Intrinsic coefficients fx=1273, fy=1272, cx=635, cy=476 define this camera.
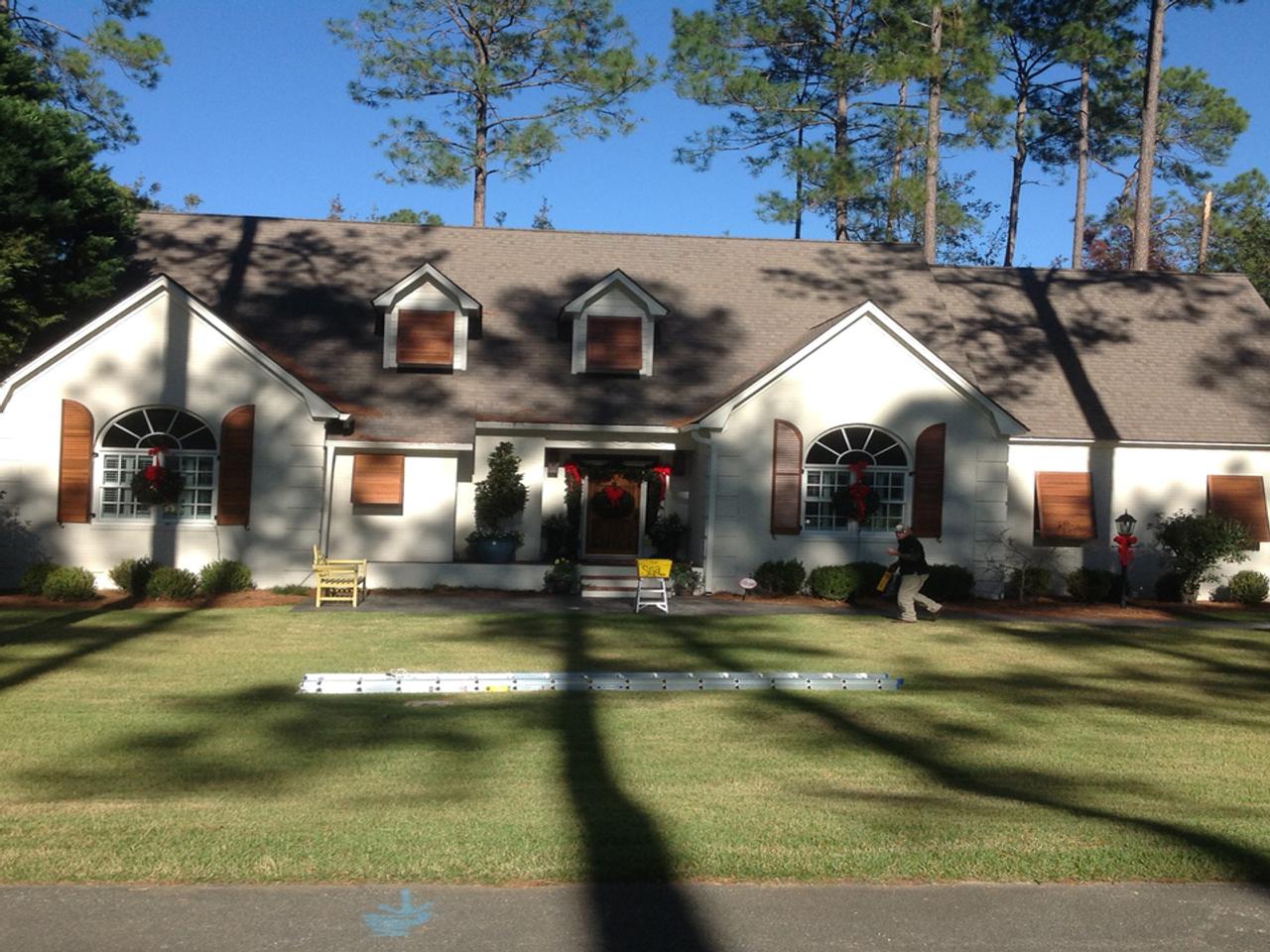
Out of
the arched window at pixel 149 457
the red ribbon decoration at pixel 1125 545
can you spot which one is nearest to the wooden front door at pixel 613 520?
the arched window at pixel 149 457

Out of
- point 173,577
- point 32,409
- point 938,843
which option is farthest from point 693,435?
point 938,843

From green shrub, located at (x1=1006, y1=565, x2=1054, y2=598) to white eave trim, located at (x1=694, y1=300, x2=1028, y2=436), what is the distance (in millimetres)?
2601

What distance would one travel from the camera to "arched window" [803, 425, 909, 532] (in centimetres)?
2252

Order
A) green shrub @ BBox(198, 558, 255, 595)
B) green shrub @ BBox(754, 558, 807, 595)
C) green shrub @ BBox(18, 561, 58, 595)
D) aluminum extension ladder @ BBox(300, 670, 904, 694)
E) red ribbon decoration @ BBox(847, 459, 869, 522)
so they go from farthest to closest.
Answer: red ribbon decoration @ BBox(847, 459, 869, 522)
green shrub @ BBox(754, 558, 807, 595)
green shrub @ BBox(198, 558, 255, 595)
green shrub @ BBox(18, 561, 58, 595)
aluminum extension ladder @ BBox(300, 670, 904, 694)

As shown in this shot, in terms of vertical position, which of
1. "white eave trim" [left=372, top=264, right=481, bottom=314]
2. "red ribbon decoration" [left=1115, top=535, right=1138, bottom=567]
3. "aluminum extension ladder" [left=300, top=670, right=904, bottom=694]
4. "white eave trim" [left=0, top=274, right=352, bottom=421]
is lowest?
"aluminum extension ladder" [left=300, top=670, right=904, bottom=694]

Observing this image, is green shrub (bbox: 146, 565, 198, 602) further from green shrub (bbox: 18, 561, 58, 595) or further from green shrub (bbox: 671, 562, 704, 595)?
green shrub (bbox: 671, 562, 704, 595)

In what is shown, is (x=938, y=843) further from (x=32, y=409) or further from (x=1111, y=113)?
(x=1111, y=113)

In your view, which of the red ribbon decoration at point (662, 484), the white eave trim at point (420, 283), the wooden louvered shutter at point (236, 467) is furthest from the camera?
the red ribbon decoration at point (662, 484)

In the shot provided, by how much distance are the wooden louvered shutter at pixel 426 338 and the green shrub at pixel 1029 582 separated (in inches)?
437

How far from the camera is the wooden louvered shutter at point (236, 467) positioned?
69.7 feet

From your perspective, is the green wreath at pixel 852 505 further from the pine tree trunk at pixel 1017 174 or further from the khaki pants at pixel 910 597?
the pine tree trunk at pixel 1017 174

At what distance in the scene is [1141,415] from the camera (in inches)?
973

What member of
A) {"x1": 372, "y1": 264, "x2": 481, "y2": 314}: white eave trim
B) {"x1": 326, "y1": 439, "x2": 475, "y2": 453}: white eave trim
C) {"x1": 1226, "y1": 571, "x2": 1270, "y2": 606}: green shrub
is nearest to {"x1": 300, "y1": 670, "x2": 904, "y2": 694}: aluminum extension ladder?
{"x1": 326, "y1": 439, "x2": 475, "y2": 453}: white eave trim

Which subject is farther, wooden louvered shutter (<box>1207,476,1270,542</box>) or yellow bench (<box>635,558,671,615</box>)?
wooden louvered shutter (<box>1207,476,1270,542</box>)
